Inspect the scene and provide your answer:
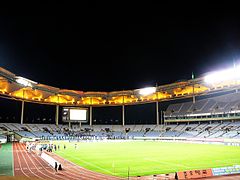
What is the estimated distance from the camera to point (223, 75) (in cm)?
6462

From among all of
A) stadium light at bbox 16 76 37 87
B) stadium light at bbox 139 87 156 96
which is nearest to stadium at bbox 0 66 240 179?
stadium light at bbox 16 76 37 87

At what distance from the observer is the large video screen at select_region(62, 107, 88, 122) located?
247 ft

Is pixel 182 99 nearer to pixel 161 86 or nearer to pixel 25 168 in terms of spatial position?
pixel 161 86

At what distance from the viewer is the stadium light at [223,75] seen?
→ 204 ft

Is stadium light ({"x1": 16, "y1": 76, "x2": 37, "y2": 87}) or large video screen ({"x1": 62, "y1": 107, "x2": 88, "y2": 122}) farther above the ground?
stadium light ({"x1": 16, "y1": 76, "x2": 37, "y2": 87})

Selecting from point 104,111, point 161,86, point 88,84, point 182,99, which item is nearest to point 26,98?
point 88,84

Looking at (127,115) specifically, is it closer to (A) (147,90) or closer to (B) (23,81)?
(A) (147,90)

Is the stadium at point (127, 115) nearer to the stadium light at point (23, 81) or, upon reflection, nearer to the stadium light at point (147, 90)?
the stadium light at point (23, 81)

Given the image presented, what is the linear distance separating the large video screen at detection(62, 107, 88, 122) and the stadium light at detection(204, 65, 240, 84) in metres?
38.9

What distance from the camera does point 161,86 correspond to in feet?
266

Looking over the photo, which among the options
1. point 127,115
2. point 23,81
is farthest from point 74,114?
point 127,115

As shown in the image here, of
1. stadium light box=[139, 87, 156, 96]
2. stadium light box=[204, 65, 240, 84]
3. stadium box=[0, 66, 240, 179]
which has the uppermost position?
stadium light box=[204, 65, 240, 84]

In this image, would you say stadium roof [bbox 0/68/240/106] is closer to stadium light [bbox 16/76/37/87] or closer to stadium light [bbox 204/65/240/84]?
stadium light [bbox 16/76/37/87]

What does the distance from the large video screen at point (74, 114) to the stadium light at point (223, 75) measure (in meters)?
38.9
